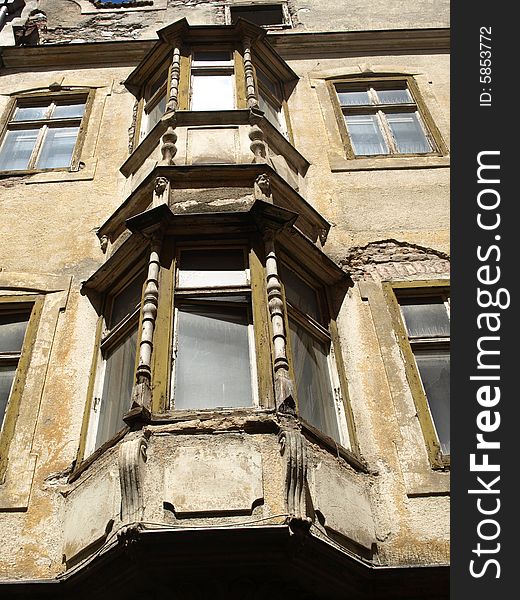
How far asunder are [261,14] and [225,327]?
29.5 ft

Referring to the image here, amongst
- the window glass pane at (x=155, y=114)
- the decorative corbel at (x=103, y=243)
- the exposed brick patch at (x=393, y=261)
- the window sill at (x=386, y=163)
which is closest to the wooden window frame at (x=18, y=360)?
the decorative corbel at (x=103, y=243)

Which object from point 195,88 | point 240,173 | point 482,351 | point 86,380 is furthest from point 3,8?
point 482,351

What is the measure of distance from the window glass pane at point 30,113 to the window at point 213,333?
491 centimetres

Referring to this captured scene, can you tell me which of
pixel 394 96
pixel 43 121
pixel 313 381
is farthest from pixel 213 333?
pixel 394 96

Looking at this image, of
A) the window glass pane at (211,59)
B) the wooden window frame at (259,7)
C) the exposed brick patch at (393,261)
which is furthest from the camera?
the wooden window frame at (259,7)

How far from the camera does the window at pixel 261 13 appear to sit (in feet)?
41.3

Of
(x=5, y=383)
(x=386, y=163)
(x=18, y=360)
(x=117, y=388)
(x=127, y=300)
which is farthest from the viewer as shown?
(x=386, y=163)

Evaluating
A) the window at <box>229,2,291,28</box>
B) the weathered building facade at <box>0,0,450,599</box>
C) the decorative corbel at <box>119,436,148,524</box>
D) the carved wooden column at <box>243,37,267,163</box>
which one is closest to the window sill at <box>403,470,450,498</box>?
the weathered building facade at <box>0,0,450,599</box>

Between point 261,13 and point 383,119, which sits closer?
point 383,119

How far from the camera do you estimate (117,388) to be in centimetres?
569

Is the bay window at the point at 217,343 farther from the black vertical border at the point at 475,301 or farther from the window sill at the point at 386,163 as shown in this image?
the window sill at the point at 386,163

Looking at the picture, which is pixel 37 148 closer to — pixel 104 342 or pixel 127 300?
pixel 127 300

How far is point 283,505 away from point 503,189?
2940mm

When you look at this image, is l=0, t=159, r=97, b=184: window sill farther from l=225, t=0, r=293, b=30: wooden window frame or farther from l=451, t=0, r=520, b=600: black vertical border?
l=225, t=0, r=293, b=30: wooden window frame
